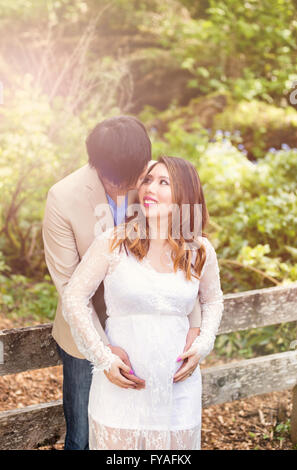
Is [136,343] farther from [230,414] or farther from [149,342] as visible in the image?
[230,414]

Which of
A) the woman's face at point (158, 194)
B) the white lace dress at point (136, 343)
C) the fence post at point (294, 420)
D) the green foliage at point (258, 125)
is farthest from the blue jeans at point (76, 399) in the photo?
the green foliage at point (258, 125)

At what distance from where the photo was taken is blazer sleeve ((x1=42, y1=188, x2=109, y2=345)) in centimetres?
233

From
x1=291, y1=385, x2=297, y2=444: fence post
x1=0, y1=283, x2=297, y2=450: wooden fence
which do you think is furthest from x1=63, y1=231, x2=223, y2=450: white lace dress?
x1=291, y1=385, x2=297, y2=444: fence post

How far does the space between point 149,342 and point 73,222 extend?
2.08ft

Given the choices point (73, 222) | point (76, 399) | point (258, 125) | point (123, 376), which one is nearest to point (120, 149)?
point (73, 222)

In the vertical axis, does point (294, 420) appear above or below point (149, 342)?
below

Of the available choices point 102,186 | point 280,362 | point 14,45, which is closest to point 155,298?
point 102,186

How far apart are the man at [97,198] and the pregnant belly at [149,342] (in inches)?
2.1

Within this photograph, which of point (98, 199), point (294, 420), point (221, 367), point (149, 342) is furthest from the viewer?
point (294, 420)

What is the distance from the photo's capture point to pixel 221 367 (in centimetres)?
336

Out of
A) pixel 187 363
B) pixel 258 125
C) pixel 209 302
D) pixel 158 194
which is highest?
pixel 158 194

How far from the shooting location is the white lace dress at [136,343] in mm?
2201

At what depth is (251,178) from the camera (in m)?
6.88

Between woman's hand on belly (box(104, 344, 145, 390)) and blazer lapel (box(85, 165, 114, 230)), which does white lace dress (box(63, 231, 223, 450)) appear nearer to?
woman's hand on belly (box(104, 344, 145, 390))
